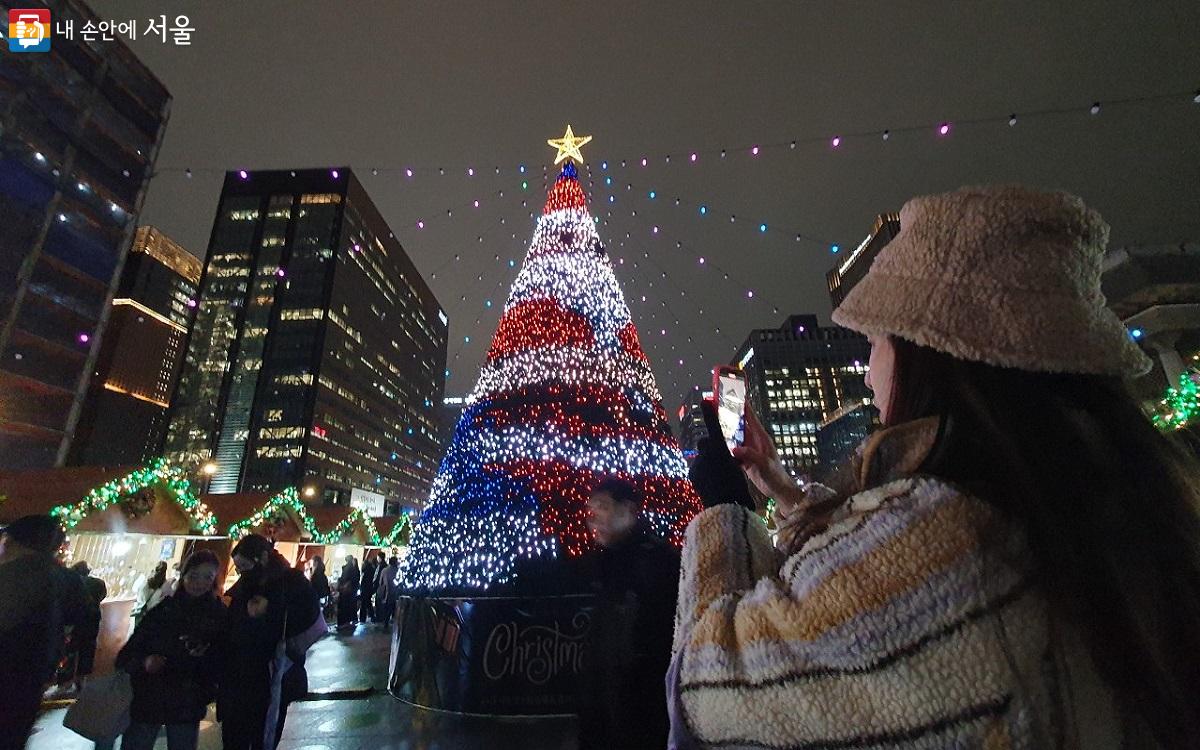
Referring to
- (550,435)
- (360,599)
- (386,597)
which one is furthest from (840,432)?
(550,435)

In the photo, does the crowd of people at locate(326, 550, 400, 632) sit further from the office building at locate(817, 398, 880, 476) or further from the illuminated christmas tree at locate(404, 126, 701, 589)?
the office building at locate(817, 398, 880, 476)

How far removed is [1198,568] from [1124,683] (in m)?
0.20

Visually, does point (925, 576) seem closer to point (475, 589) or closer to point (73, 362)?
point (475, 589)

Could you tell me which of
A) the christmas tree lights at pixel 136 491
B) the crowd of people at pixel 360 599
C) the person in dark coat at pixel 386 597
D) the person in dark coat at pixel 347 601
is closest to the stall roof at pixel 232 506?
the christmas tree lights at pixel 136 491

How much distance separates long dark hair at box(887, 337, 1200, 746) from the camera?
665 millimetres

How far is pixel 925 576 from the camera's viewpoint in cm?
66

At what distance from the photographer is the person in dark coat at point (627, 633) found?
7.07 feet

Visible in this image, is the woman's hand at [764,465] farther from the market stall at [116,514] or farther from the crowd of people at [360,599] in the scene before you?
the crowd of people at [360,599]

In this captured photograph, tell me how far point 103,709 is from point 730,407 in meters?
4.92

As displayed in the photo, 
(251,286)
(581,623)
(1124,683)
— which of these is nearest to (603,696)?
(1124,683)

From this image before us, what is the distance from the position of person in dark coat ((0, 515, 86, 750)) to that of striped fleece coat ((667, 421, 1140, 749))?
442cm

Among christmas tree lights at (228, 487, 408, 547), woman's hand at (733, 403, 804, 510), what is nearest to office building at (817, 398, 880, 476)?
christmas tree lights at (228, 487, 408, 547)

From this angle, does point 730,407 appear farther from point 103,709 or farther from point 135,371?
point 135,371

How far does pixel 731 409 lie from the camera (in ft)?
5.63
